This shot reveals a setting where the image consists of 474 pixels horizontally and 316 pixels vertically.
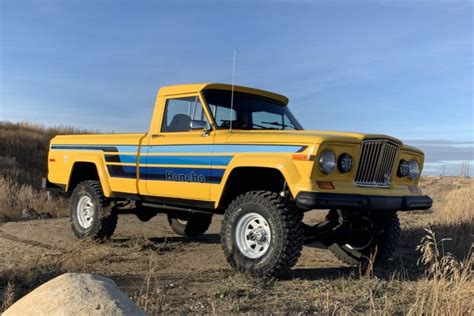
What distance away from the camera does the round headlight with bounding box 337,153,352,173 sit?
5.83m

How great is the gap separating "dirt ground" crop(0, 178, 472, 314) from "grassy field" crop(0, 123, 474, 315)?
12 millimetres

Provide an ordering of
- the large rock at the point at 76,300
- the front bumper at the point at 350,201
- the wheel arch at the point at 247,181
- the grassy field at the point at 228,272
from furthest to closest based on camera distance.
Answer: the wheel arch at the point at 247,181
the front bumper at the point at 350,201
the grassy field at the point at 228,272
the large rock at the point at 76,300

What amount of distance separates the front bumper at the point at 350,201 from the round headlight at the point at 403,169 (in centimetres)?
51

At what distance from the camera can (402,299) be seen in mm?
5168

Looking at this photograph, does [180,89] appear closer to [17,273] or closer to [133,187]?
[133,187]

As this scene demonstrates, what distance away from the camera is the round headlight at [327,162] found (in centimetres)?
566

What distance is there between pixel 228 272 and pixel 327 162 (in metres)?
1.93

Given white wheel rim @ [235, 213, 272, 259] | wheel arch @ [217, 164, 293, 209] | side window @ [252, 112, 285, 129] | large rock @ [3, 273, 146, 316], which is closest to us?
large rock @ [3, 273, 146, 316]

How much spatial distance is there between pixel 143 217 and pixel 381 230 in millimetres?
4016

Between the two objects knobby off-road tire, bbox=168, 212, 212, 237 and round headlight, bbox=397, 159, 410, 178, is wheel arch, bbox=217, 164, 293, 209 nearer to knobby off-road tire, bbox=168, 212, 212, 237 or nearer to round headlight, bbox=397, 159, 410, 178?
round headlight, bbox=397, 159, 410, 178

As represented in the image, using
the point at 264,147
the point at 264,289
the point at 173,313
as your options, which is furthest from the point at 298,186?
the point at 173,313

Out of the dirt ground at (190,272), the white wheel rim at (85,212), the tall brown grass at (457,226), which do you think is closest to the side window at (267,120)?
the dirt ground at (190,272)

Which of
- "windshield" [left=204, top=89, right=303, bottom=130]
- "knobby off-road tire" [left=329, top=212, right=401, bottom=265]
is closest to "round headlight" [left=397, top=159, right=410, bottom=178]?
"knobby off-road tire" [left=329, top=212, right=401, bottom=265]

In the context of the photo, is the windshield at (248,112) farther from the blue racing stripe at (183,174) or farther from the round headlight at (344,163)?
the round headlight at (344,163)
